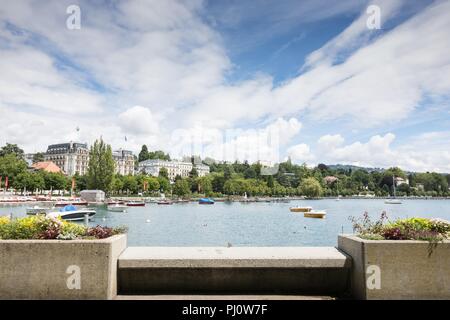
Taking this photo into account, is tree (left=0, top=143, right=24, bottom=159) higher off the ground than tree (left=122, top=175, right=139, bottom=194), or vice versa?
tree (left=0, top=143, right=24, bottom=159)

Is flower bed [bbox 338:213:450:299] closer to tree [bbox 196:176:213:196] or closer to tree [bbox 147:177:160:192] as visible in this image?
tree [bbox 147:177:160:192]

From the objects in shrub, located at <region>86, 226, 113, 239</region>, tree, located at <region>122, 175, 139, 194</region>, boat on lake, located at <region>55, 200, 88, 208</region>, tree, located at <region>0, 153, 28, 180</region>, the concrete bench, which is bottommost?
boat on lake, located at <region>55, 200, 88, 208</region>

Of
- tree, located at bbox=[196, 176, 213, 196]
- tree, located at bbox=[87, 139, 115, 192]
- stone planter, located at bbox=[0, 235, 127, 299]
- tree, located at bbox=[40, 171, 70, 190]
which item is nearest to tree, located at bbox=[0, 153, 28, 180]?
tree, located at bbox=[40, 171, 70, 190]

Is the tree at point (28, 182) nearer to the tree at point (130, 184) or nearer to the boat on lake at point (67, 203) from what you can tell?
the tree at point (130, 184)

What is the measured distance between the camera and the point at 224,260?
657 cm

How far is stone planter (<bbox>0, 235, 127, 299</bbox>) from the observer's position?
602 cm

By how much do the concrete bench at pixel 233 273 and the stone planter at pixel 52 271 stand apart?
0.59 meters

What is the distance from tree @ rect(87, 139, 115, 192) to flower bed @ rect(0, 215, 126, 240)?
123 m

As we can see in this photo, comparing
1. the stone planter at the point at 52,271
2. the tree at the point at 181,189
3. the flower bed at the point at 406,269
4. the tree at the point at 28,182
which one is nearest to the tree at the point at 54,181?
the tree at the point at 28,182

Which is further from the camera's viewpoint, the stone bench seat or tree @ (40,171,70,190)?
tree @ (40,171,70,190)
